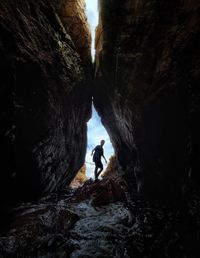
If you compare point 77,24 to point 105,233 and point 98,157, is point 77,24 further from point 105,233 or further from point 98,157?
point 105,233

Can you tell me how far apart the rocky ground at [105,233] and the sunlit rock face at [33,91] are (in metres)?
1.86

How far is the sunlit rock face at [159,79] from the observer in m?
5.57

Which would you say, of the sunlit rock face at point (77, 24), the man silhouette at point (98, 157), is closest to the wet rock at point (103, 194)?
the man silhouette at point (98, 157)

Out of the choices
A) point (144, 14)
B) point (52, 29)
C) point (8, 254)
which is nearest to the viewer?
point (8, 254)

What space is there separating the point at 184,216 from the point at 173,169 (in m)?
1.63

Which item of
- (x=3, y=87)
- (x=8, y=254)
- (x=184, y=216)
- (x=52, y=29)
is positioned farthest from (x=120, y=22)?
(x=8, y=254)

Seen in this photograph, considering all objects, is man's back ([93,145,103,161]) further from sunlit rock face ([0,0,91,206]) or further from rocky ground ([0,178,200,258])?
rocky ground ([0,178,200,258])

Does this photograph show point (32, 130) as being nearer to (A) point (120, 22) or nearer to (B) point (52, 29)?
(B) point (52, 29)

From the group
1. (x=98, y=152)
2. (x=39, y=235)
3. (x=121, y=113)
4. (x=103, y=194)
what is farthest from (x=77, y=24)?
(x=39, y=235)

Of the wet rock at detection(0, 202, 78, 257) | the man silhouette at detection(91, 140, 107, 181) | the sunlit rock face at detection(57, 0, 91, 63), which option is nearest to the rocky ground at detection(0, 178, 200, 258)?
the wet rock at detection(0, 202, 78, 257)

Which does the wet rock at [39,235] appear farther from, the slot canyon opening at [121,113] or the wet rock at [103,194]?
the wet rock at [103,194]

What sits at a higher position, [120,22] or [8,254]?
[120,22]

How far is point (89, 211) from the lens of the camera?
771 centimetres

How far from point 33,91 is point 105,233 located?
5.12 meters
